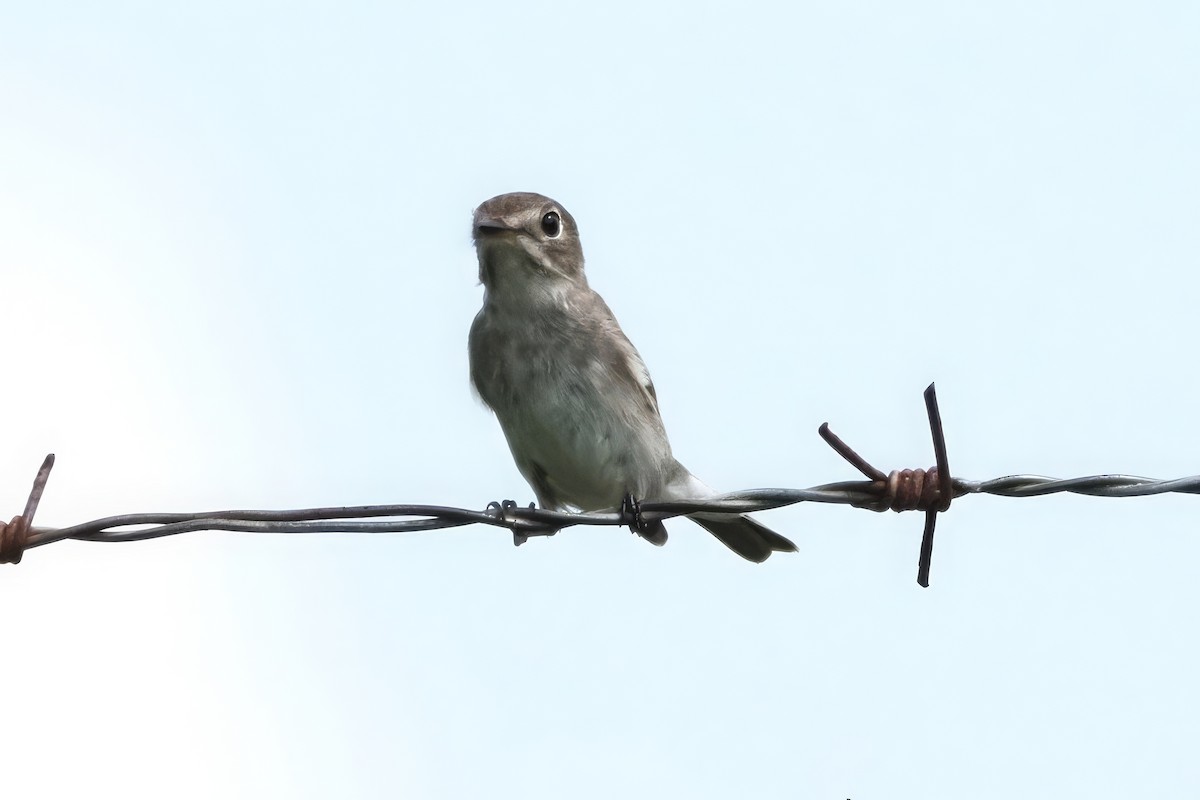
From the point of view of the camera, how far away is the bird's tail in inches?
376

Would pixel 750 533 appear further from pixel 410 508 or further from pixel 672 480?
pixel 410 508

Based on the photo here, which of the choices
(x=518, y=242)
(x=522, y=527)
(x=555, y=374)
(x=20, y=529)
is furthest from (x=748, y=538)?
(x=20, y=529)

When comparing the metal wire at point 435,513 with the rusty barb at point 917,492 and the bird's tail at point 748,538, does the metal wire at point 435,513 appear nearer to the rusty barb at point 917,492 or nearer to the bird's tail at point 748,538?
the rusty barb at point 917,492

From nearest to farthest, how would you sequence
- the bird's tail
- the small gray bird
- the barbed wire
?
the barbed wire → the small gray bird → the bird's tail

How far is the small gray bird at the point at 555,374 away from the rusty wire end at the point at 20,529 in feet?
11.5

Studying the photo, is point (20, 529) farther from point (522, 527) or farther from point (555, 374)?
point (555, 374)

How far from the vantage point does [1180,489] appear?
5246mm

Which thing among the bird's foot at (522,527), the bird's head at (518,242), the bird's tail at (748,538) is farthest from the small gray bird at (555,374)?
the bird's foot at (522,527)

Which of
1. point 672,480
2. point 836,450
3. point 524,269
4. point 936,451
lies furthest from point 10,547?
point 672,480

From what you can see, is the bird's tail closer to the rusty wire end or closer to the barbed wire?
the barbed wire

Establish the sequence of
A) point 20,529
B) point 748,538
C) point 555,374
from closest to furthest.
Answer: point 20,529 < point 555,374 < point 748,538

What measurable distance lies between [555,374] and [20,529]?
3.70 metres

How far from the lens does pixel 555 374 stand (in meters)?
8.34

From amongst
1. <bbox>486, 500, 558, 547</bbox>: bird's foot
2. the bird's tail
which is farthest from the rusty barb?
the bird's tail
